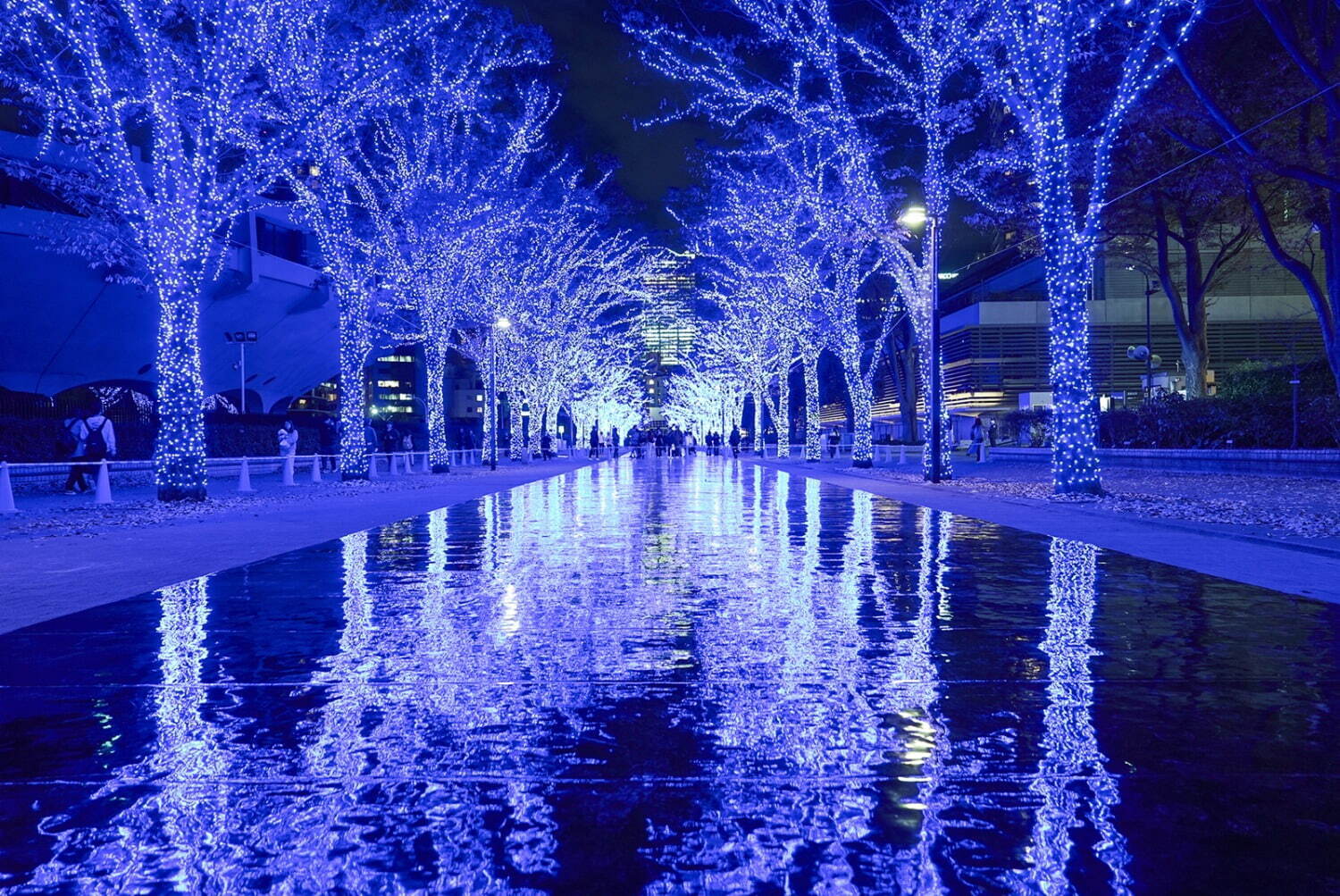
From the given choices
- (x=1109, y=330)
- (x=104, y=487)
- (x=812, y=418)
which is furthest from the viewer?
(x=1109, y=330)

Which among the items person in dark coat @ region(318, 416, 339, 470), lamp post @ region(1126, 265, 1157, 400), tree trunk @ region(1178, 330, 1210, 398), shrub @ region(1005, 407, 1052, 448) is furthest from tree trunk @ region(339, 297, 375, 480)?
lamp post @ region(1126, 265, 1157, 400)

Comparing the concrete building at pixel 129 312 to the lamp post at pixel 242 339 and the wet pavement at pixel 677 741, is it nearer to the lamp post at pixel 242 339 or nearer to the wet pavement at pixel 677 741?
the lamp post at pixel 242 339

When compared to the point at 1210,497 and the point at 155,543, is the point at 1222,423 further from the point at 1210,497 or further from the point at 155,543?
the point at 155,543

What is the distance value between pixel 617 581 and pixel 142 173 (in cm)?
3702

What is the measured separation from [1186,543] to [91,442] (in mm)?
21137

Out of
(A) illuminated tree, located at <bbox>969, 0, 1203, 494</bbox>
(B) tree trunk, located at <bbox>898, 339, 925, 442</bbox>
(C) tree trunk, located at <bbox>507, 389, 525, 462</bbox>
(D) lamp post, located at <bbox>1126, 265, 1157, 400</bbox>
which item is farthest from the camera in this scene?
(C) tree trunk, located at <bbox>507, 389, 525, 462</bbox>

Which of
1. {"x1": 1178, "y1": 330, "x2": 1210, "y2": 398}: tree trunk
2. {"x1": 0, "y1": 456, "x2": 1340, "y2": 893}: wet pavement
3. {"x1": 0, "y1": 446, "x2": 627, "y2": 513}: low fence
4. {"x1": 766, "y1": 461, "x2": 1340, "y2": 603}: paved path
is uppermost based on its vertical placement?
{"x1": 1178, "y1": 330, "x2": 1210, "y2": 398}: tree trunk

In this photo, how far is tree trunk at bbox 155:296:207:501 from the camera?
1941cm

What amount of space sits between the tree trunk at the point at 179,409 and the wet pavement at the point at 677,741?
1158cm

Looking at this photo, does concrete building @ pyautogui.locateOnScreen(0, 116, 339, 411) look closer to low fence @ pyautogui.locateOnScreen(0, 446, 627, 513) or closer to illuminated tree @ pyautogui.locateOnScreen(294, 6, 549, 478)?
low fence @ pyautogui.locateOnScreen(0, 446, 627, 513)

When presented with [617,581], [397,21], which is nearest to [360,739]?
[617,581]

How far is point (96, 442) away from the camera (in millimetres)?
23016

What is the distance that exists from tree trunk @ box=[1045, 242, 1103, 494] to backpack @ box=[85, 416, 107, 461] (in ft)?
63.4

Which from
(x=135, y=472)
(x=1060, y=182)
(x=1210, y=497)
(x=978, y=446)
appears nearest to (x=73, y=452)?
(x=135, y=472)
